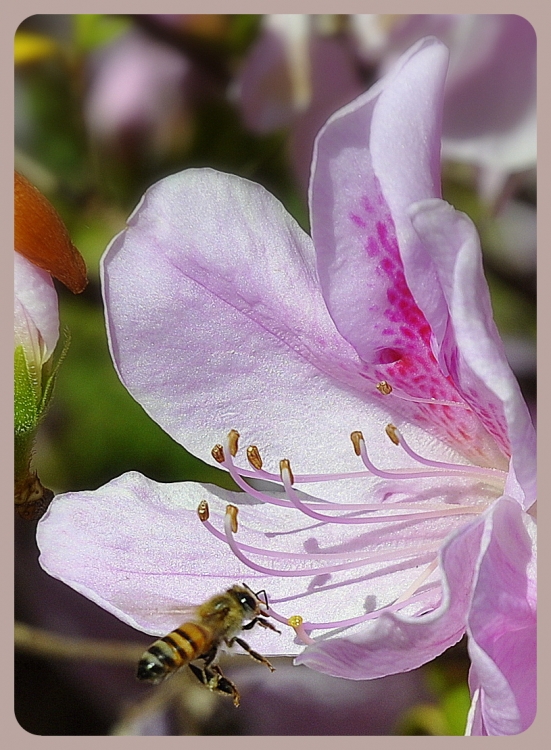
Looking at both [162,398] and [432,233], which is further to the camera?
[162,398]

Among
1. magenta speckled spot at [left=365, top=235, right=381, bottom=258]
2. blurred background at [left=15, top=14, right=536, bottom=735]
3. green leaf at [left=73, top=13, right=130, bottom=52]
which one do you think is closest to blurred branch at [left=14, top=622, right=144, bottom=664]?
blurred background at [left=15, top=14, right=536, bottom=735]

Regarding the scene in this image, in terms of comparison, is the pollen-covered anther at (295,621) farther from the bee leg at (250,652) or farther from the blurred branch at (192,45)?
the blurred branch at (192,45)

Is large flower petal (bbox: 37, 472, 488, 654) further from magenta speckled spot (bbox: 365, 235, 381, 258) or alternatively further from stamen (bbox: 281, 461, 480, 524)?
magenta speckled spot (bbox: 365, 235, 381, 258)

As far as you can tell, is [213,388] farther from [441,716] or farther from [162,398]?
[441,716]

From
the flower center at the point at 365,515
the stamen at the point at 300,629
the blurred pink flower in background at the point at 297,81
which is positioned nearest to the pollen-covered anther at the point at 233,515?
the flower center at the point at 365,515

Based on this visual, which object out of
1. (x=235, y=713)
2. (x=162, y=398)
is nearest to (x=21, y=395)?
(x=162, y=398)

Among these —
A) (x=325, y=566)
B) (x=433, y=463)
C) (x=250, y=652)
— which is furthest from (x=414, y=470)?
(x=250, y=652)

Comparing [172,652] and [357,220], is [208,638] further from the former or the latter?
[357,220]
